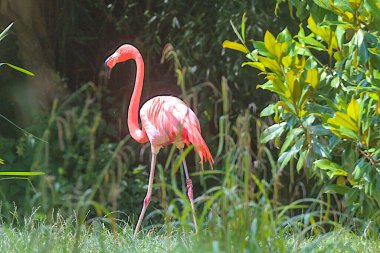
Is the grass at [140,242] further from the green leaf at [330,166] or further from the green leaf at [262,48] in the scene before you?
the green leaf at [262,48]

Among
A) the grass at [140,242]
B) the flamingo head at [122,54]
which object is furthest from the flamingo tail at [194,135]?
the flamingo head at [122,54]

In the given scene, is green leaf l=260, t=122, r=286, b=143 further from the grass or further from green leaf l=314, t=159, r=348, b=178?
the grass

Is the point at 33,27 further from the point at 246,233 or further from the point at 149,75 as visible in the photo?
the point at 246,233

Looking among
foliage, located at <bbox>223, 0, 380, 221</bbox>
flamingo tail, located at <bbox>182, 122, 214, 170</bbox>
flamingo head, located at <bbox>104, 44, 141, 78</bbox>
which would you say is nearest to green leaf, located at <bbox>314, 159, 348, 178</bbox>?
foliage, located at <bbox>223, 0, 380, 221</bbox>

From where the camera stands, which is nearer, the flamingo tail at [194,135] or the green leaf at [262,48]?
the green leaf at [262,48]

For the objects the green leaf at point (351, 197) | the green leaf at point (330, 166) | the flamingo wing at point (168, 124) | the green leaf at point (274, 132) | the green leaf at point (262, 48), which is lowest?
the green leaf at point (351, 197)

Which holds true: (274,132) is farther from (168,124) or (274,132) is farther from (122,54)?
(122,54)

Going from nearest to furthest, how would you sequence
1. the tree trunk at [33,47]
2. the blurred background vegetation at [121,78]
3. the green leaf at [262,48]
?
the green leaf at [262,48] → the blurred background vegetation at [121,78] → the tree trunk at [33,47]

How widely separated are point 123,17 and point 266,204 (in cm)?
508

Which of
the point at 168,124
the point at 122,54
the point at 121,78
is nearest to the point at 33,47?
the point at 121,78

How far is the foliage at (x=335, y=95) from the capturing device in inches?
160

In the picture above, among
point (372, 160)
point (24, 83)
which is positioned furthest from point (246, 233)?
point (24, 83)

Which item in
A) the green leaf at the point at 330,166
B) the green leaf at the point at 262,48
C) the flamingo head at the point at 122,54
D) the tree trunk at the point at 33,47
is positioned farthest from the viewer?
the tree trunk at the point at 33,47

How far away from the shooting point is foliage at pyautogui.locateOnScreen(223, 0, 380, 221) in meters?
4.07
